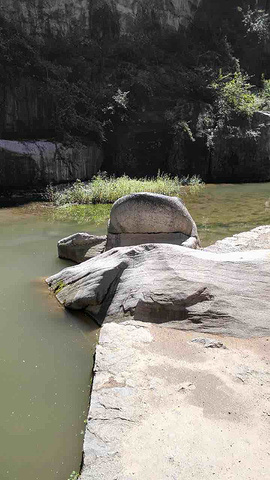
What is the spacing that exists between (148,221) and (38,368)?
120 inches

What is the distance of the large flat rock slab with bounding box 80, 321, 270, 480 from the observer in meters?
2.19

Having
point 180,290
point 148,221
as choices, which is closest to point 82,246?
point 148,221

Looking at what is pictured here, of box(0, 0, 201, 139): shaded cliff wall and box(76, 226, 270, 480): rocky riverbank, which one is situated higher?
box(0, 0, 201, 139): shaded cliff wall

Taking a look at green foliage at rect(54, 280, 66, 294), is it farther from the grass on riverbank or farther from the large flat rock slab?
the grass on riverbank

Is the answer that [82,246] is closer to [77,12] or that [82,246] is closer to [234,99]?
[234,99]

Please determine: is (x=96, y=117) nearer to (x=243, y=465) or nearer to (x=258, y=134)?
(x=258, y=134)

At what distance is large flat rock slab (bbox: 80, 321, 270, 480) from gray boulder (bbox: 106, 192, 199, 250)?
247cm

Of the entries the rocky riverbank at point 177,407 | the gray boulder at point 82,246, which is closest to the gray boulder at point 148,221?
the gray boulder at point 82,246

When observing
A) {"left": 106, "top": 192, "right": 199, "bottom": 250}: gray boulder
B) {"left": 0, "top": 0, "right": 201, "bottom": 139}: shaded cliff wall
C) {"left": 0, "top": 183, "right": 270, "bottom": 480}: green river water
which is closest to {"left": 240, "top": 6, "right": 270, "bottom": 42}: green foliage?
{"left": 0, "top": 0, "right": 201, "bottom": 139}: shaded cliff wall

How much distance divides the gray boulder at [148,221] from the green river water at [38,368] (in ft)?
3.40

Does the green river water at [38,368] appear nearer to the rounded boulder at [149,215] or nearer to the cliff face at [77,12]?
the rounded boulder at [149,215]

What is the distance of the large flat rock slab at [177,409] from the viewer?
2.19 meters

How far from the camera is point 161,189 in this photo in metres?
12.7

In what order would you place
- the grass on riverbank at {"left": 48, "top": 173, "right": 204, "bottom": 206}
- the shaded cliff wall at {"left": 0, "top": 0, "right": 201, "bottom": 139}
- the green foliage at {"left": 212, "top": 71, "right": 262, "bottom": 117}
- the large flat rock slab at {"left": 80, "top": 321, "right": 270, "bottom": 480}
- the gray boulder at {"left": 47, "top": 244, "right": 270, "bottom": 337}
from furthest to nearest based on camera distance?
the green foliage at {"left": 212, "top": 71, "right": 262, "bottom": 117} < the shaded cliff wall at {"left": 0, "top": 0, "right": 201, "bottom": 139} < the grass on riverbank at {"left": 48, "top": 173, "right": 204, "bottom": 206} < the gray boulder at {"left": 47, "top": 244, "right": 270, "bottom": 337} < the large flat rock slab at {"left": 80, "top": 321, "right": 270, "bottom": 480}
